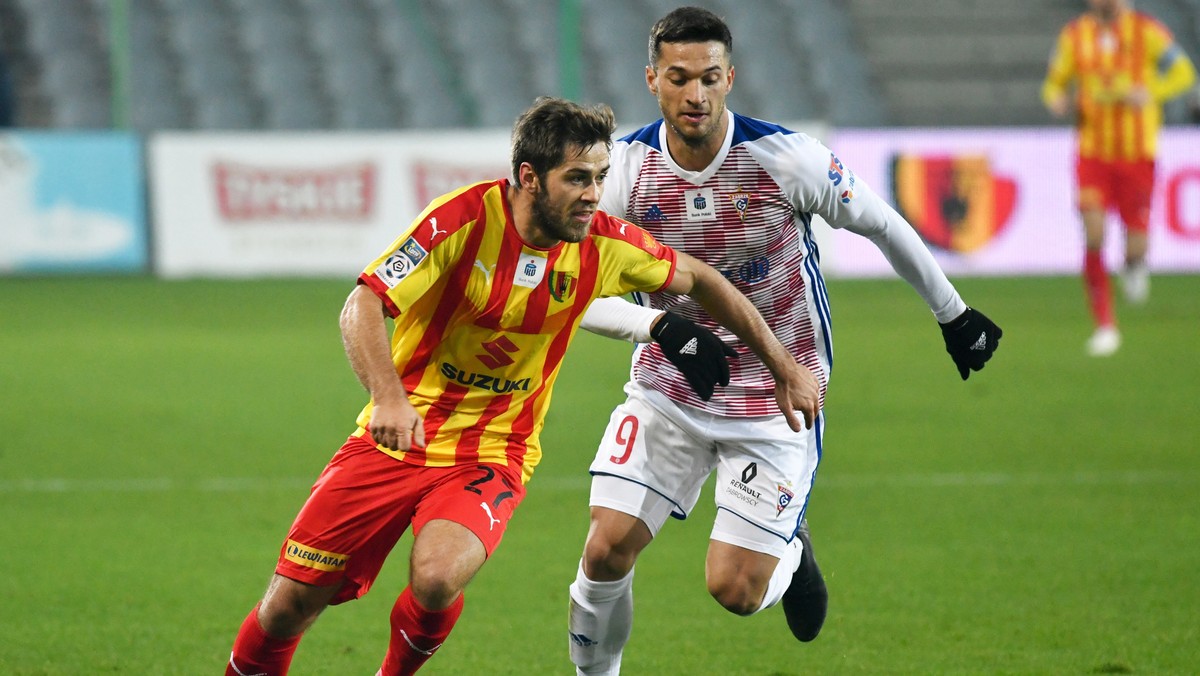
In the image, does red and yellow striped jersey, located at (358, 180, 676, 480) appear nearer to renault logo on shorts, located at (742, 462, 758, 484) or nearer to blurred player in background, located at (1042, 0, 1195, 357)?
renault logo on shorts, located at (742, 462, 758, 484)

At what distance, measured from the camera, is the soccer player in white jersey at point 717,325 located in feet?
14.3

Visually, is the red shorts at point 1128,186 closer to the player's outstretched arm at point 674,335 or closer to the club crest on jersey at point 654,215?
the club crest on jersey at point 654,215

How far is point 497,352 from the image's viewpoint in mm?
4051

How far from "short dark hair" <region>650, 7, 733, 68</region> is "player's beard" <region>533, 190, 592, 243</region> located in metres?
0.70

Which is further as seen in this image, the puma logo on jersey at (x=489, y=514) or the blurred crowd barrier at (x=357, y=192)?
the blurred crowd barrier at (x=357, y=192)

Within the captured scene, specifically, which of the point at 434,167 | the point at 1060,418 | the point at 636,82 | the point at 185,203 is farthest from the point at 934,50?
the point at 1060,418

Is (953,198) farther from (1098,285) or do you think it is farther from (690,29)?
(690,29)

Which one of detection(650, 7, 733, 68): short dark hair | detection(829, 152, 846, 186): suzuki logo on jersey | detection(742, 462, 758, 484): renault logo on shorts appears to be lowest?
detection(742, 462, 758, 484): renault logo on shorts

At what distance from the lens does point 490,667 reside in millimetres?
4668

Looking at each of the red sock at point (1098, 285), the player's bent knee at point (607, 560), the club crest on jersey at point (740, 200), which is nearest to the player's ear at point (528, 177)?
the club crest on jersey at point (740, 200)

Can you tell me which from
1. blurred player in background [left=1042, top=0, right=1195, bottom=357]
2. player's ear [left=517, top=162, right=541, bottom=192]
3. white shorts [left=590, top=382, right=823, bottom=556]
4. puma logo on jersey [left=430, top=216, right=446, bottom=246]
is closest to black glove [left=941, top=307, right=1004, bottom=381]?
white shorts [left=590, top=382, right=823, bottom=556]

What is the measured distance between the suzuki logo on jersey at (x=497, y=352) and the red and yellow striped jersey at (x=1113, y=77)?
867 cm

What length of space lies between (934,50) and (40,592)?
1805cm

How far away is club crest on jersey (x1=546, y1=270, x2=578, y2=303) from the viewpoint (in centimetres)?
403
